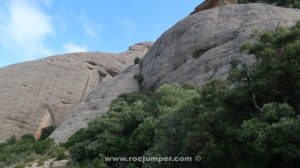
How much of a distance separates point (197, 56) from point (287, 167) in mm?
14372

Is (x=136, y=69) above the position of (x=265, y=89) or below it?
above

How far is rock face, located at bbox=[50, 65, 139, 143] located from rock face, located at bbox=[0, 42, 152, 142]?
20.6 feet

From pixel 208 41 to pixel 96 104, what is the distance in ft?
36.9

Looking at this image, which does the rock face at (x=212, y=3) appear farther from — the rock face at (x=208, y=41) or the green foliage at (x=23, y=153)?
the green foliage at (x=23, y=153)

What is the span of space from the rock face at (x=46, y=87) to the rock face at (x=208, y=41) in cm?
1248

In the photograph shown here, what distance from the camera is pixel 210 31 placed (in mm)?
22281

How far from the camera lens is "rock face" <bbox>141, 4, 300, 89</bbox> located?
752 inches

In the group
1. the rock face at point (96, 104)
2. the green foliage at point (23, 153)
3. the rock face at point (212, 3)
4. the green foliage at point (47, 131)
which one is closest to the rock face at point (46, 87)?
the green foliage at point (47, 131)

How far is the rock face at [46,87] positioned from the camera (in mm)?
32094

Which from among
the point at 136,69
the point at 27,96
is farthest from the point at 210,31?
the point at 27,96

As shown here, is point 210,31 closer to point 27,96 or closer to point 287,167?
point 287,167

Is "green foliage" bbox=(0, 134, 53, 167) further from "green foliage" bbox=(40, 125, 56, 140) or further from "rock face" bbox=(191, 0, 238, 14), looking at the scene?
"rock face" bbox=(191, 0, 238, 14)

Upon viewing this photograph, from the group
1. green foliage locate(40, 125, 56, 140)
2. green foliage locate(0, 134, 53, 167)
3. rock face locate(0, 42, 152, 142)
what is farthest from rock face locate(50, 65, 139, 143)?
rock face locate(0, 42, 152, 142)

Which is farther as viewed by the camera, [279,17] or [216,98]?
[279,17]
